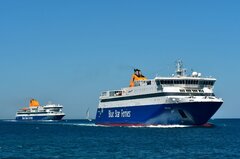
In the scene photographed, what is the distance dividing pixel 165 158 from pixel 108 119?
69.9m

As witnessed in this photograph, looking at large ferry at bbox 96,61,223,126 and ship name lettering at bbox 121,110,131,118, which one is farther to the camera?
ship name lettering at bbox 121,110,131,118

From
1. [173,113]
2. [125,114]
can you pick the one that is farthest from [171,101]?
[125,114]

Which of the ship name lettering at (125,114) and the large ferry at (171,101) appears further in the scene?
the ship name lettering at (125,114)

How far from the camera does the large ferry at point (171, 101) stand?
283 feet

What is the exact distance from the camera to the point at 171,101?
3445 inches

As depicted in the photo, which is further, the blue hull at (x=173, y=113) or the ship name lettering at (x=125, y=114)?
the ship name lettering at (x=125, y=114)

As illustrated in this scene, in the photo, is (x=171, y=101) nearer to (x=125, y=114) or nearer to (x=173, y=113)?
(x=173, y=113)

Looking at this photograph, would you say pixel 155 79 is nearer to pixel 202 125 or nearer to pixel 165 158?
pixel 202 125

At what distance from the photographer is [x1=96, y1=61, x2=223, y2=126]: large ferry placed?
283ft

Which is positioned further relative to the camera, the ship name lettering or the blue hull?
the ship name lettering

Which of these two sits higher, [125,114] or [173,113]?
[125,114]

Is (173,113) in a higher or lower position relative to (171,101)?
lower

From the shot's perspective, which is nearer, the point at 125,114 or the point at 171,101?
the point at 171,101

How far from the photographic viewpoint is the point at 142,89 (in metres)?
97.9
